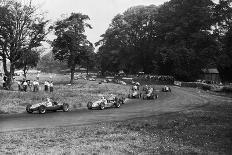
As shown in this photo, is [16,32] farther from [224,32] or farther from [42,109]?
[224,32]

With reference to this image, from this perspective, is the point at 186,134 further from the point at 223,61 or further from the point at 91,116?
the point at 223,61

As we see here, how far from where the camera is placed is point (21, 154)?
13320 mm

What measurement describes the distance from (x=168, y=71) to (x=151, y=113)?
56888mm

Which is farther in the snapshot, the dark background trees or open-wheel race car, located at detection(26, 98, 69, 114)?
the dark background trees

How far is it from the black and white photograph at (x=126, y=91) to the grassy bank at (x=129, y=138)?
→ 0.05 meters

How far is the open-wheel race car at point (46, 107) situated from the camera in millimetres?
26422

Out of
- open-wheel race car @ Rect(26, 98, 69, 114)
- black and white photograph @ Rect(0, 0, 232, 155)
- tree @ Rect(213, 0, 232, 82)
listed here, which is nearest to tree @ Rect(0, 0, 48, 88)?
black and white photograph @ Rect(0, 0, 232, 155)

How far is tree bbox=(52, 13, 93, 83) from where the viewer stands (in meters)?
72.4

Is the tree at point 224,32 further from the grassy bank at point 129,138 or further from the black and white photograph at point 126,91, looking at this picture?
the grassy bank at point 129,138

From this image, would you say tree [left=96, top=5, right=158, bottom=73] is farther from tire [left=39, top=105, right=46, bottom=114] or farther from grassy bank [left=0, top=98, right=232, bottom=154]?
grassy bank [left=0, top=98, right=232, bottom=154]

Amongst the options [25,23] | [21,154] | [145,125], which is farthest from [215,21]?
[21,154]

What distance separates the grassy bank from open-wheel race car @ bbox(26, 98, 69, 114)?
7.21m

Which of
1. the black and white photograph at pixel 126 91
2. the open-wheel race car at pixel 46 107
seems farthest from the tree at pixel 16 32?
the open-wheel race car at pixel 46 107

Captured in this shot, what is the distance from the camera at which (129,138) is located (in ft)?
55.9
